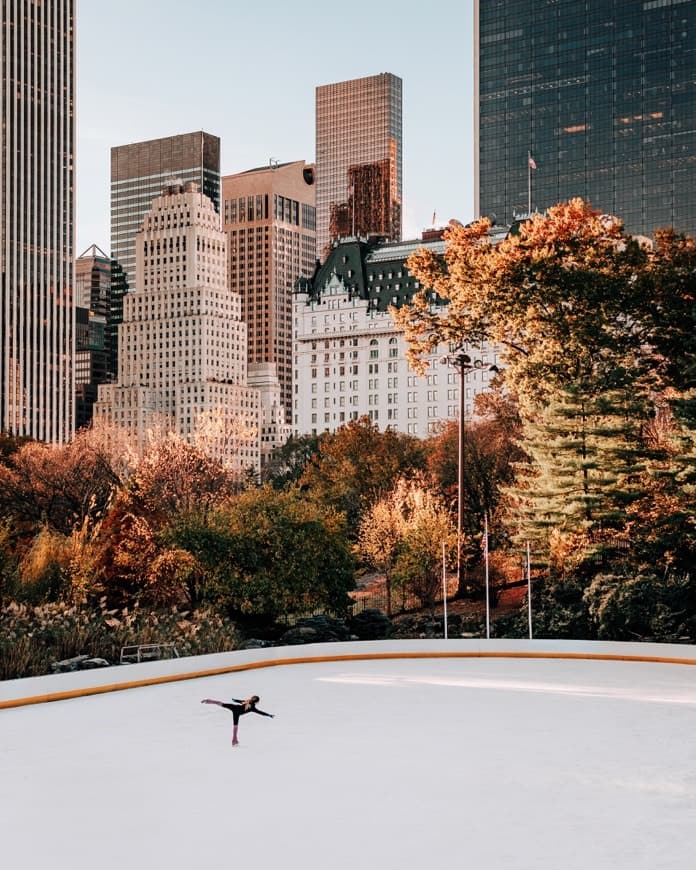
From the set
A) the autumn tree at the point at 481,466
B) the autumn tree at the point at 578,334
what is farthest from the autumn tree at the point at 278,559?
the autumn tree at the point at 481,466

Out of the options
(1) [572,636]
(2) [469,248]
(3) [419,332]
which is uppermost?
(2) [469,248]

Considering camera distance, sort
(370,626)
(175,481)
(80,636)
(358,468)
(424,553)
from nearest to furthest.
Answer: (80,636), (370,626), (424,553), (175,481), (358,468)

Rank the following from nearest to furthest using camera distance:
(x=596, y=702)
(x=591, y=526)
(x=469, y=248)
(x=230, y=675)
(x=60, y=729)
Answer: (x=60, y=729), (x=596, y=702), (x=230, y=675), (x=591, y=526), (x=469, y=248)

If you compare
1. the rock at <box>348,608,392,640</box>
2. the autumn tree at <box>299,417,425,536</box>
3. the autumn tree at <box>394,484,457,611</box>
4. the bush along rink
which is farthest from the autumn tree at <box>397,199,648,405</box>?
the bush along rink

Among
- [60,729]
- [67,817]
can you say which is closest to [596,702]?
[60,729]

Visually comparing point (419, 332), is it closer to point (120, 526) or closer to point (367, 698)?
point (120, 526)

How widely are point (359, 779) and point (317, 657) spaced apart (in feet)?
57.7

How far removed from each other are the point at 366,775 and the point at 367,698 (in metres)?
9.19

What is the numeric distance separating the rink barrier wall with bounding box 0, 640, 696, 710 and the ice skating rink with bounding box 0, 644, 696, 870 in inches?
31.6

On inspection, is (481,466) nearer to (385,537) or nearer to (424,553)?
(385,537)

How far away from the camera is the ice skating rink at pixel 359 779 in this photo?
12.7m

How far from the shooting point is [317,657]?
34.4m

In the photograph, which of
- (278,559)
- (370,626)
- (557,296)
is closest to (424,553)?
(370,626)

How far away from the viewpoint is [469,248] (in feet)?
172
